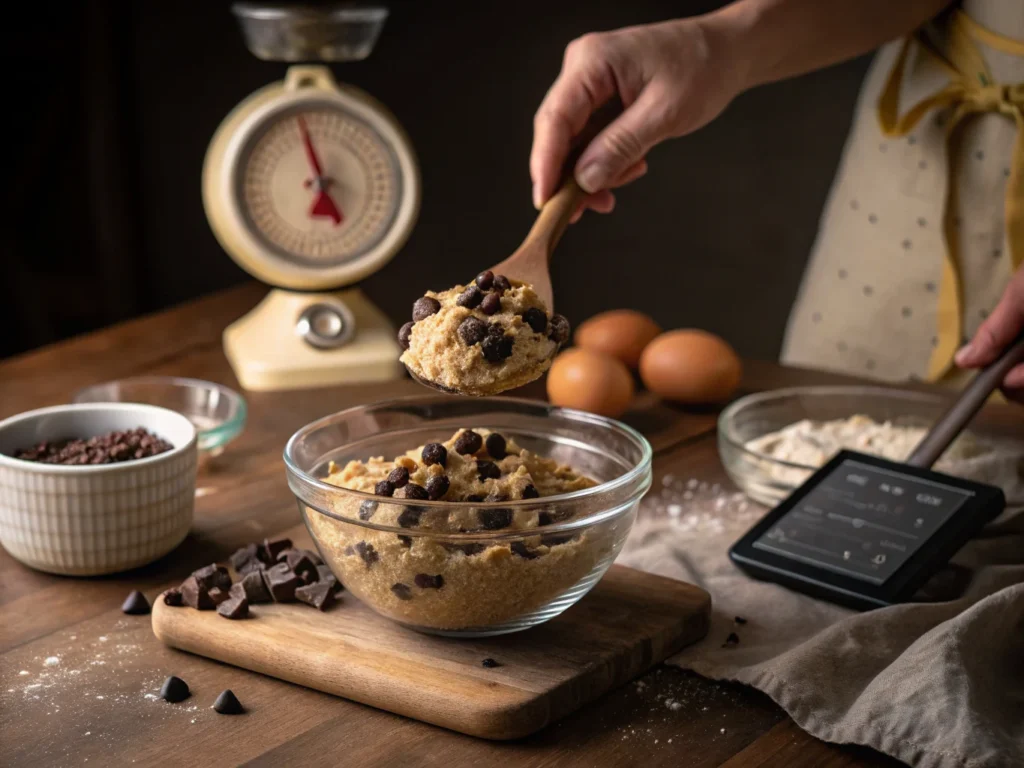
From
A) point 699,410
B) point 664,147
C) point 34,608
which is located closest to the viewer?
point 34,608

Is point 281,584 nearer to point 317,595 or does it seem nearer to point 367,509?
point 317,595

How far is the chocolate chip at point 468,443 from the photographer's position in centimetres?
141

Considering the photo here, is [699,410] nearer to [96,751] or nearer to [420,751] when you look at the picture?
[420,751]

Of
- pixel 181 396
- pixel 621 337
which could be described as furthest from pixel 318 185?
pixel 621 337

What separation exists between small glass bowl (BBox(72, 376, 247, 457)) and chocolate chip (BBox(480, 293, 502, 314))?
0.68 meters

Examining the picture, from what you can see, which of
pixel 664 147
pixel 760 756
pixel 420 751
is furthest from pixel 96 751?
pixel 664 147

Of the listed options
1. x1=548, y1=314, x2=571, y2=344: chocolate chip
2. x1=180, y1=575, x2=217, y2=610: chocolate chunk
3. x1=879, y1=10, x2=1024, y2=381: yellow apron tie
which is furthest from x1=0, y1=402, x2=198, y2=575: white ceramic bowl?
x1=879, y1=10, x2=1024, y2=381: yellow apron tie

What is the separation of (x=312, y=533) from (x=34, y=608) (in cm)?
36

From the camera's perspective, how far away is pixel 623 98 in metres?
1.87

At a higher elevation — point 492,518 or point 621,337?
point 492,518

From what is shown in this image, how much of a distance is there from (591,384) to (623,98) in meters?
0.46

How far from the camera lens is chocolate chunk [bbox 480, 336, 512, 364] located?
4.54 ft

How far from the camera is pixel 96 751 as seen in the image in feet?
3.83

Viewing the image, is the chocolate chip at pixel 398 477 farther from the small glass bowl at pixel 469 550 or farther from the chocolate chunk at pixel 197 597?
the chocolate chunk at pixel 197 597
